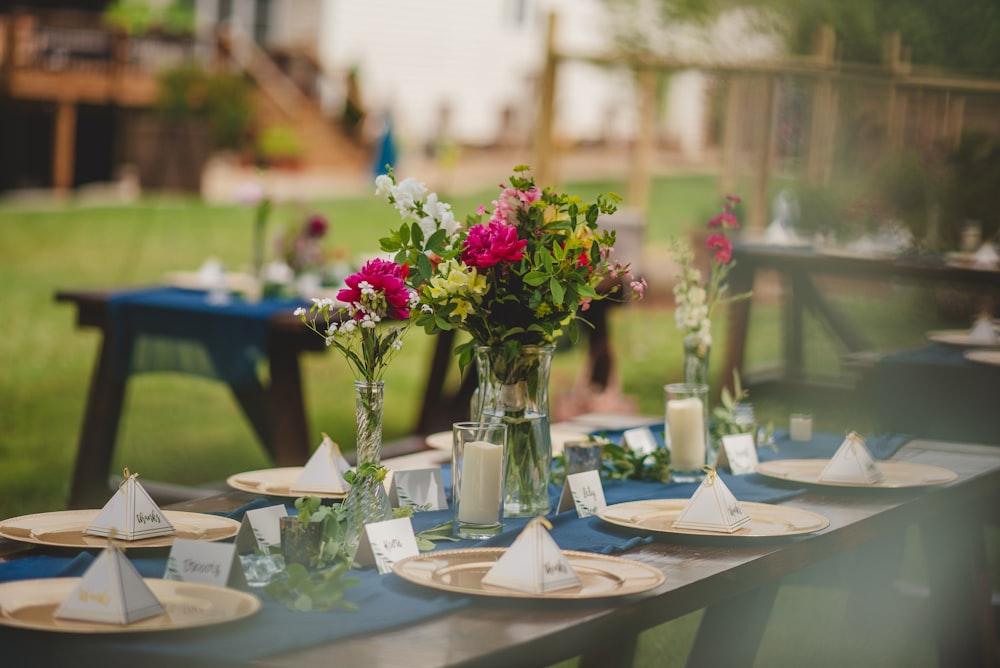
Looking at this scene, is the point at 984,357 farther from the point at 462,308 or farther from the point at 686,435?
the point at 462,308

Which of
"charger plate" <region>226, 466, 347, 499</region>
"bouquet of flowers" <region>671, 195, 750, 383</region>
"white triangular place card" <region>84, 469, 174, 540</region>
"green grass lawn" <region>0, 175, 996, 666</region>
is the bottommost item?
"green grass lawn" <region>0, 175, 996, 666</region>

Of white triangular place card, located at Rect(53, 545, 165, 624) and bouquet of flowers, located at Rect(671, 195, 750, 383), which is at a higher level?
bouquet of flowers, located at Rect(671, 195, 750, 383)

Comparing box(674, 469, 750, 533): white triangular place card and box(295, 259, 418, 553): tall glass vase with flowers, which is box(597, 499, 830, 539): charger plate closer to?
box(674, 469, 750, 533): white triangular place card

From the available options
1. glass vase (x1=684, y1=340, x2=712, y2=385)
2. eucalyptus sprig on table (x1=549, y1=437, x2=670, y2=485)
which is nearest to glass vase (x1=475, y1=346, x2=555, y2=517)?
eucalyptus sprig on table (x1=549, y1=437, x2=670, y2=485)

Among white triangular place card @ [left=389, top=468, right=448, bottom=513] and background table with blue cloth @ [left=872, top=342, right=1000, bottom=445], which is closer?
white triangular place card @ [left=389, top=468, right=448, bottom=513]

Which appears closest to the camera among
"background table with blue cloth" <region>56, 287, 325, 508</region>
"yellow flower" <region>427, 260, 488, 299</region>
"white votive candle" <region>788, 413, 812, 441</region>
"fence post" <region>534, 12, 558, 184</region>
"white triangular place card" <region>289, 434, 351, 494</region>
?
"yellow flower" <region>427, 260, 488, 299</region>

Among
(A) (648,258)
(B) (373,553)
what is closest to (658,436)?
(B) (373,553)

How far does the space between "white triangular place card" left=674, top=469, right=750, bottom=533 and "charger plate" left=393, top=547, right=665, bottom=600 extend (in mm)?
249

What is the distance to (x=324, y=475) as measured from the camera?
2.35m

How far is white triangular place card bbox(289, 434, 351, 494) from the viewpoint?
2.33 meters

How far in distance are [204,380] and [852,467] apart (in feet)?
24.2

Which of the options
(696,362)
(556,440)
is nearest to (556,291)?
(696,362)

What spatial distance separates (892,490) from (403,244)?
968 mm

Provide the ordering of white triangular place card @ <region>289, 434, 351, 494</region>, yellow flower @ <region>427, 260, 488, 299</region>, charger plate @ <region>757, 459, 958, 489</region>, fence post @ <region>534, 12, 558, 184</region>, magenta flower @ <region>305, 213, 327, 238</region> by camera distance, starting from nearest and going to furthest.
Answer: yellow flower @ <region>427, 260, 488, 299</region>, white triangular place card @ <region>289, 434, 351, 494</region>, charger plate @ <region>757, 459, 958, 489</region>, magenta flower @ <region>305, 213, 327, 238</region>, fence post @ <region>534, 12, 558, 184</region>
